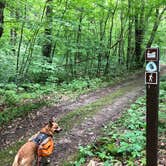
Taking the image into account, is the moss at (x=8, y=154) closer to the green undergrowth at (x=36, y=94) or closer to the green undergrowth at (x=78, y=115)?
the green undergrowth at (x=78, y=115)

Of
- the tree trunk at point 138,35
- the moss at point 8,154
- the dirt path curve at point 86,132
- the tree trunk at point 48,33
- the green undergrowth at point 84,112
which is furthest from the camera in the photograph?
the tree trunk at point 138,35

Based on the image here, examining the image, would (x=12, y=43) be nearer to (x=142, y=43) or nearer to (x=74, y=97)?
(x=74, y=97)

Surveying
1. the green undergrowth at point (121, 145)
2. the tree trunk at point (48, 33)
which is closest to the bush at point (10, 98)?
the tree trunk at point (48, 33)

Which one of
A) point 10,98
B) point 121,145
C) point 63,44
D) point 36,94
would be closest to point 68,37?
point 63,44

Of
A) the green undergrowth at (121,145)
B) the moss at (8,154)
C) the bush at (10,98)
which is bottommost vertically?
the moss at (8,154)

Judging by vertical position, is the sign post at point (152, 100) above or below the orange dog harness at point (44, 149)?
above

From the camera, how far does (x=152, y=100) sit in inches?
149

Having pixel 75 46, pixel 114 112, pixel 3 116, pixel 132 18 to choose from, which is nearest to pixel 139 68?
pixel 132 18

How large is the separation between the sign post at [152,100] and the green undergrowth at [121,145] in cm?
146

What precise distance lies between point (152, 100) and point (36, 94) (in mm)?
8539

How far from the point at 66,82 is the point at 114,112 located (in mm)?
6136

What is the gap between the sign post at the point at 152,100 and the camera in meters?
3.69

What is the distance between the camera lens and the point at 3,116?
8.82 meters

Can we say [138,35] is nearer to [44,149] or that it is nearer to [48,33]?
[48,33]
